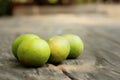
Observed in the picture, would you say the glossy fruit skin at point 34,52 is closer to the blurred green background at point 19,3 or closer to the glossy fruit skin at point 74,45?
the glossy fruit skin at point 74,45

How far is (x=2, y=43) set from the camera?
2295 millimetres

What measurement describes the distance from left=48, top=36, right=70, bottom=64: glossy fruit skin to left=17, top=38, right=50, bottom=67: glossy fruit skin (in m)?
0.04

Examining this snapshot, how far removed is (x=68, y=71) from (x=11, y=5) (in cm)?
430

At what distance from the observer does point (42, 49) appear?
4.63ft

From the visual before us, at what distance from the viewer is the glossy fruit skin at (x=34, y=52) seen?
4.61ft

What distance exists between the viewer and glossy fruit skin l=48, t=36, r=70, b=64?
1.47 meters

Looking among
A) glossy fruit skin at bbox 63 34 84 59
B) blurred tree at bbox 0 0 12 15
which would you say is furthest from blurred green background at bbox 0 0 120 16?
glossy fruit skin at bbox 63 34 84 59

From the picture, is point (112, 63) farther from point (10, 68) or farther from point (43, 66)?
point (10, 68)

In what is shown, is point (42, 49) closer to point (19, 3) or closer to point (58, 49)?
point (58, 49)

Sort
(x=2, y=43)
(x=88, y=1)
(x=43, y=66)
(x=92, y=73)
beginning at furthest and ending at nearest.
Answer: (x=88, y=1)
(x=2, y=43)
(x=43, y=66)
(x=92, y=73)

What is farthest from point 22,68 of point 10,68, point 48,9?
point 48,9

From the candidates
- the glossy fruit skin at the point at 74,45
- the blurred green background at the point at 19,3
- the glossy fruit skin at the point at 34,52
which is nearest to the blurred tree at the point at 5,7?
the blurred green background at the point at 19,3

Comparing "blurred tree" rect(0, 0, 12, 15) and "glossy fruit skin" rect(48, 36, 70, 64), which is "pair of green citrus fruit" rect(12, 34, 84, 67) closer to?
"glossy fruit skin" rect(48, 36, 70, 64)

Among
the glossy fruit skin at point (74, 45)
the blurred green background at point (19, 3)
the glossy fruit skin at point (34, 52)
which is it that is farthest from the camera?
the blurred green background at point (19, 3)
